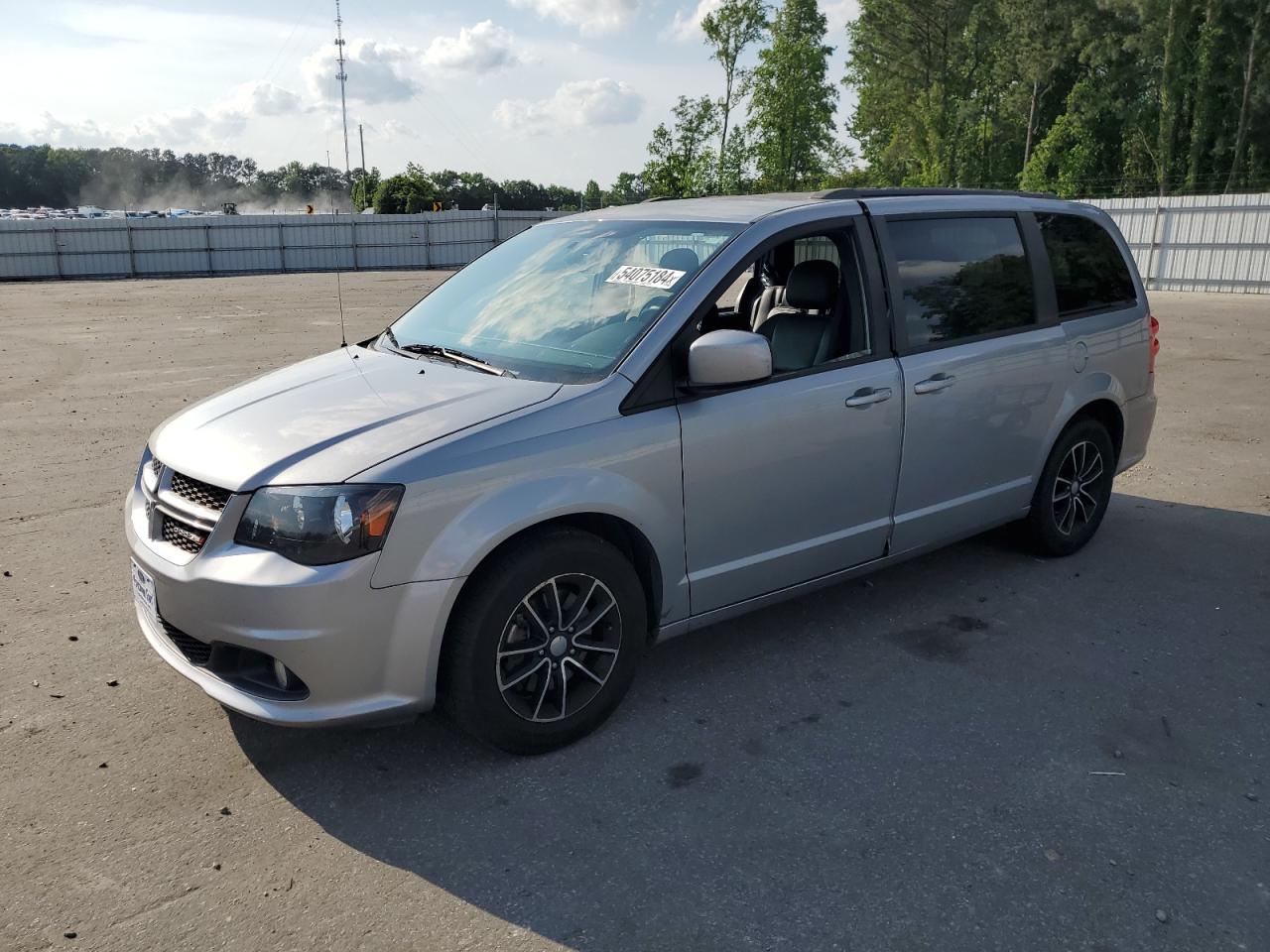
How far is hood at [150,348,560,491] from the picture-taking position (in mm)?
3258

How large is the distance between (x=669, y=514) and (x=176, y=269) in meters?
38.5

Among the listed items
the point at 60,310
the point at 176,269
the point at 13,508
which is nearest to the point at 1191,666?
the point at 13,508

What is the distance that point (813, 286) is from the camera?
456cm

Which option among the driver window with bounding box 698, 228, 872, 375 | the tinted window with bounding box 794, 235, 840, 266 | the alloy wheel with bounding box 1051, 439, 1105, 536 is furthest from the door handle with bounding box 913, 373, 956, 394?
the alloy wheel with bounding box 1051, 439, 1105, 536

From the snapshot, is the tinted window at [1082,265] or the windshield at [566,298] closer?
the windshield at [566,298]

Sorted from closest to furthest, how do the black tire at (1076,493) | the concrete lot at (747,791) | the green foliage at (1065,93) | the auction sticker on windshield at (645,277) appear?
the concrete lot at (747,791) < the auction sticker on windshield at (645,277) < the black tire at (1076,493) < the green foliage at (1065,93)

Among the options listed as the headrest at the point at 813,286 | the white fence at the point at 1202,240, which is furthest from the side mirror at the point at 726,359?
the white fence at the point at 1202,240

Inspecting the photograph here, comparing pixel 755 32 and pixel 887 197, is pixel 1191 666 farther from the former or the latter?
pixel 755 32

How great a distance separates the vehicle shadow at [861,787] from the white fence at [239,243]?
3051cm

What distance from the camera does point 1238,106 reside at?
145 feet

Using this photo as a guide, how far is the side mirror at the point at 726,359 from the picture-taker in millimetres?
3637

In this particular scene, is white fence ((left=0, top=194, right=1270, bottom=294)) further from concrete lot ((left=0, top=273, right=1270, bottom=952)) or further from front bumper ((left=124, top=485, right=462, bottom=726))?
front bumper ((left=124, top=485, right=462, bottom=726))

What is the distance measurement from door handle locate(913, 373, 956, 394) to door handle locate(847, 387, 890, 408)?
0.63 ft

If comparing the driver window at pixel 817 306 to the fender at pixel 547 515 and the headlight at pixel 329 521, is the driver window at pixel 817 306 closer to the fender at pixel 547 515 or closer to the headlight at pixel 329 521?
the fender at pixel 547 515
